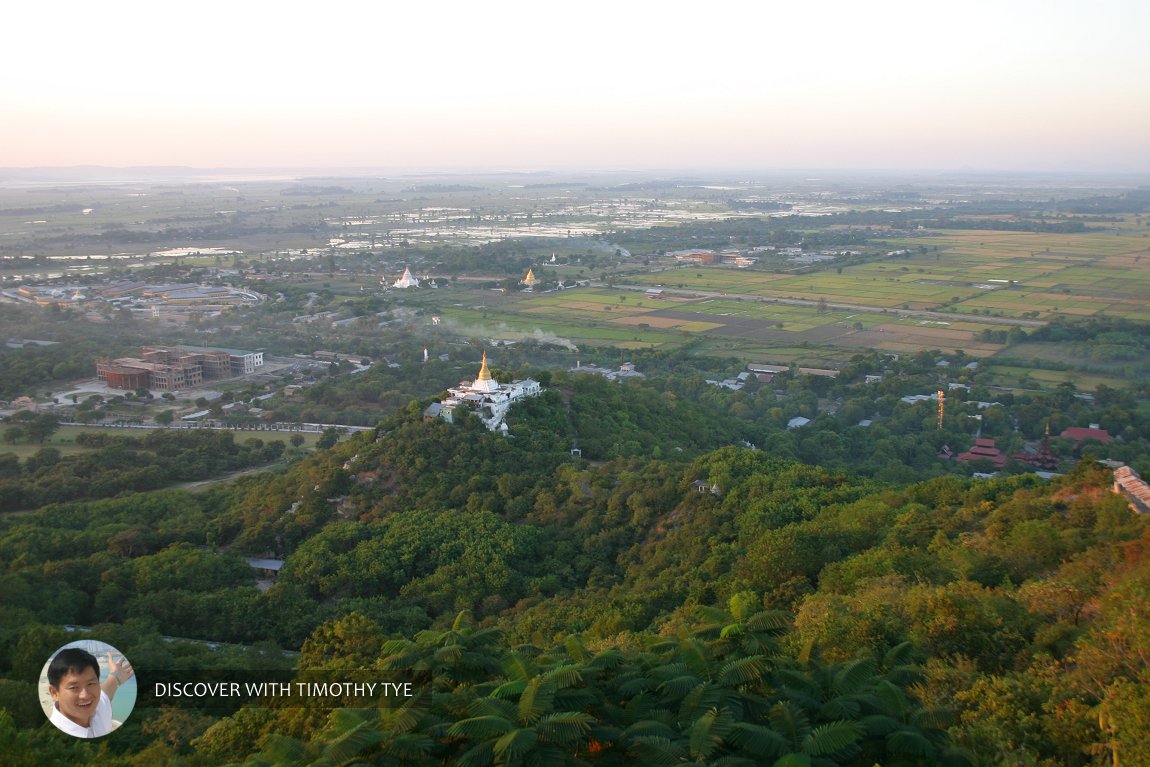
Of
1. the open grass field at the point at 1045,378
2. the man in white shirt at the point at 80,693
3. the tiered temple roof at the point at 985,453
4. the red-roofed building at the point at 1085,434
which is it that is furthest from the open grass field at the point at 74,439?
the open grass field at the point at 1045,378

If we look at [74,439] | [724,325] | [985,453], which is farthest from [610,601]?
[724,325]

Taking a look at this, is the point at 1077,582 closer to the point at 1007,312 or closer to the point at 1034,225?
the point at 1007,312

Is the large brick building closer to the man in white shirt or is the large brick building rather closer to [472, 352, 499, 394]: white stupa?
[472, 352, 499, 394]: white stupa

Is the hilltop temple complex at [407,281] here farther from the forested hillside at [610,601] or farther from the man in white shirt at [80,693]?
the man in white shirt at [80,693]

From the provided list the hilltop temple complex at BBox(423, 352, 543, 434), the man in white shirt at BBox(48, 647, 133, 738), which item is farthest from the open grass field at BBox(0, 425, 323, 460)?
the man in white shirt at BBox(48, 647, 133, 738)

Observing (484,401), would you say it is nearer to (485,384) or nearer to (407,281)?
(485,384)

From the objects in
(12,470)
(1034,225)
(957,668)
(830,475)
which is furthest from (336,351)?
(1034,225)
